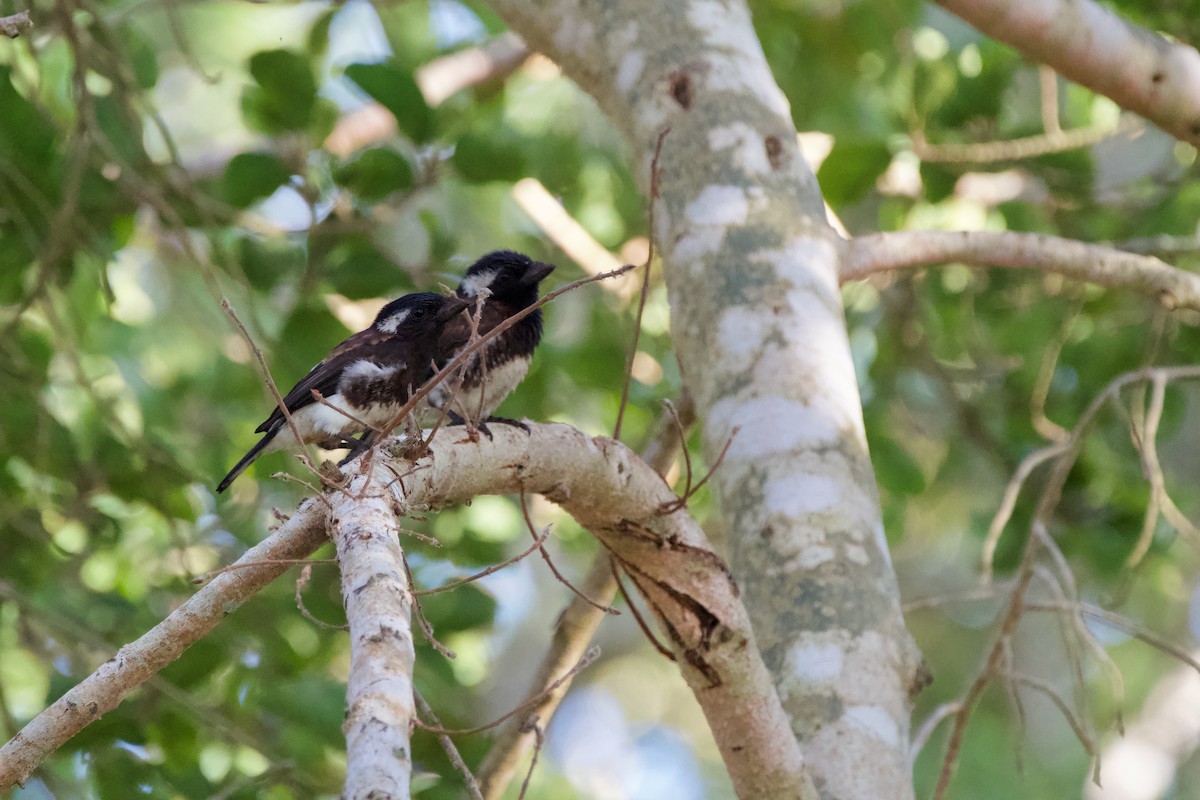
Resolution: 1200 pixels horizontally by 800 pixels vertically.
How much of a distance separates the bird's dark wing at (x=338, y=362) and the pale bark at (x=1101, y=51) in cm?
159

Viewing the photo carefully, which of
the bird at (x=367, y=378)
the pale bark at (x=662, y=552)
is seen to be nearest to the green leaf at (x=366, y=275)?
the bird at (x=367, y=378)

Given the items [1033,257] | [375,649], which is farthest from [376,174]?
[375,649]

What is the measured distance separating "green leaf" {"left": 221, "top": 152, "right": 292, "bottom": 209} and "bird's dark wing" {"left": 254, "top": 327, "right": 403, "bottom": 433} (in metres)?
0.63

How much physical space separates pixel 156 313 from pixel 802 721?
651 cm

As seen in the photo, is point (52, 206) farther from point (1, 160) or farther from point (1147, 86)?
point (1147, 86)

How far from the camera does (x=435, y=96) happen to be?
200 inches

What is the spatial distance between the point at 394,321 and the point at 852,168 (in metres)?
1.30

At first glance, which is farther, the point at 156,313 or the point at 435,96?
the point at 156,313

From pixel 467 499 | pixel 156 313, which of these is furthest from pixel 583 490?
pixel 156 313

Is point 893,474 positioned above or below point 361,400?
above

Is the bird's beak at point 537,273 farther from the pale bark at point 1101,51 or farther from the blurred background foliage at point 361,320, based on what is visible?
the pale bark at point 1101,51

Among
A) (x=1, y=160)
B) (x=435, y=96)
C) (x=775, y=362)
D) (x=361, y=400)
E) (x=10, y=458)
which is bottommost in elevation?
(x=775, y=362)

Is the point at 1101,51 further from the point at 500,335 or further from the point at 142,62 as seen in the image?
the point at 142,62

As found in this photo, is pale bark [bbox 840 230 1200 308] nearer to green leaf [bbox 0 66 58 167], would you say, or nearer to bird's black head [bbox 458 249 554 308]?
bird's black head [bbox 458 249 554 308]
